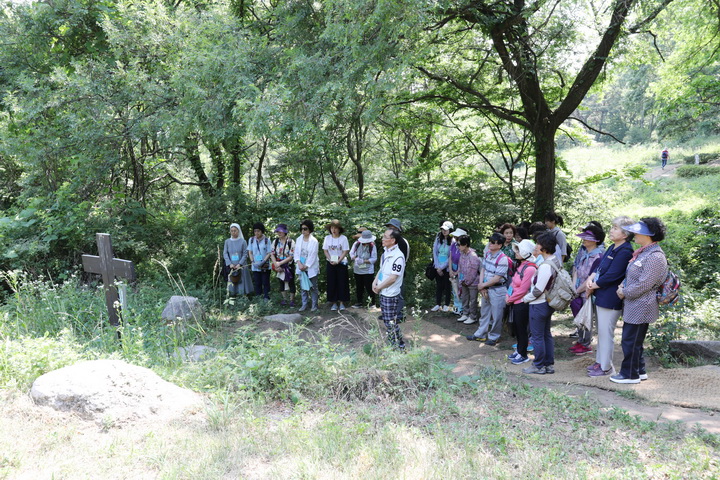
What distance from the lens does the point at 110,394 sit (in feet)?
12.5

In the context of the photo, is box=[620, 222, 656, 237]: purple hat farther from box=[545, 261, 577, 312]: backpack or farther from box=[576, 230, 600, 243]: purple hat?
box=[576, 230, 600, 243]: purple hat

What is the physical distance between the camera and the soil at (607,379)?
14.1ft

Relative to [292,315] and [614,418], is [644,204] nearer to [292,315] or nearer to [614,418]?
[292,315]

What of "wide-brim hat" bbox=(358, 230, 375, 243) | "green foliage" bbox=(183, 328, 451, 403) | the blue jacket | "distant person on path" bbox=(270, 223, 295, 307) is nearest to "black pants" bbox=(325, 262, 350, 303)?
"distant person on path" bbox=(270, 223, 295, 307)

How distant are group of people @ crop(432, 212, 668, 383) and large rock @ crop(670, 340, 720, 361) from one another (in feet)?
3.01

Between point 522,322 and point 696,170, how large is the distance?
24.7m

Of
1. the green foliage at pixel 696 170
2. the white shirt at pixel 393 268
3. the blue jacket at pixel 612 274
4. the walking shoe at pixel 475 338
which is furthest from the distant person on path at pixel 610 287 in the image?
the green foliage at pixel 696 170

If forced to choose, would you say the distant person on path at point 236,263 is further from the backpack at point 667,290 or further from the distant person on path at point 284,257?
A: the backpack at point 667,290

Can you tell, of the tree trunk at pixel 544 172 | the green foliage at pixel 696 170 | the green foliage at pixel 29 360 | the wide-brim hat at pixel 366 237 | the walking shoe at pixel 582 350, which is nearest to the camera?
the green foliage at pixel 29 360

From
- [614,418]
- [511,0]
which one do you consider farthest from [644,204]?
[614,418]

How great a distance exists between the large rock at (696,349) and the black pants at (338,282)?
5.08 metres

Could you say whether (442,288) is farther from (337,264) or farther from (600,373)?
(600,373)

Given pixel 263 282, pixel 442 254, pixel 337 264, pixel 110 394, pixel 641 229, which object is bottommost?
pixel 110 394

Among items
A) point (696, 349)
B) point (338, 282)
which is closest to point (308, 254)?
point (338, 282)
